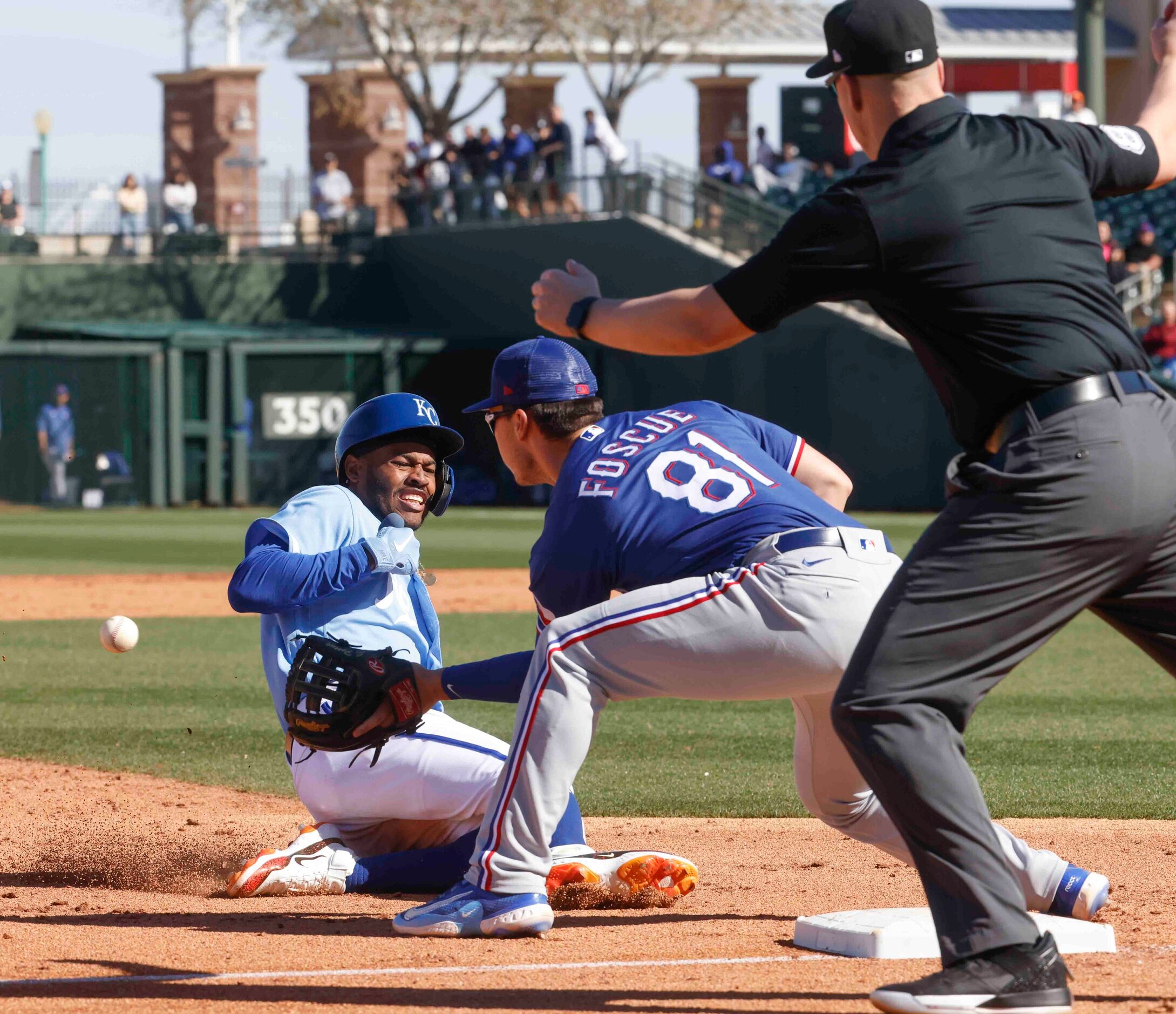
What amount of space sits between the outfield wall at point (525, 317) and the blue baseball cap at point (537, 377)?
806 inches

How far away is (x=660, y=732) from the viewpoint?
845 cm

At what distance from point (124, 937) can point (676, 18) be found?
37342 mm

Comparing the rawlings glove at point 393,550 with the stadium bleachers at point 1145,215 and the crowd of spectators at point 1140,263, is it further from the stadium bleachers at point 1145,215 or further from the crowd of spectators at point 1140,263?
the stadium bleachers at point 1145,215

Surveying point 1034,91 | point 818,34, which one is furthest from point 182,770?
point 818,34

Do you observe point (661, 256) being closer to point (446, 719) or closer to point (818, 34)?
point (818, 34)

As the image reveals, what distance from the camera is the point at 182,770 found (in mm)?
7211

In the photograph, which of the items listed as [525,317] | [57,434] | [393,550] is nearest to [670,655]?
[393,550]

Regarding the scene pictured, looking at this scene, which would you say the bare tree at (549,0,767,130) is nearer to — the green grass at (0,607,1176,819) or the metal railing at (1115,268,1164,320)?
the metal railing at (1115,268,1164,320)

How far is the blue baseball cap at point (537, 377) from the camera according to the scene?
4.30 meters

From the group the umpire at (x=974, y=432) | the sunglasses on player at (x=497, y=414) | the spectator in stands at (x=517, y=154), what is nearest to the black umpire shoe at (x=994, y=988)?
the umpire at (x=974, y=432)

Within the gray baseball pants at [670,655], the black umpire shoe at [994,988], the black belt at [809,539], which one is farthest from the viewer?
the black belt at [809,539]

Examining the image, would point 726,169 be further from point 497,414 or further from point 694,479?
point 694,479

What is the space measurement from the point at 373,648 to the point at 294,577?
0.32m

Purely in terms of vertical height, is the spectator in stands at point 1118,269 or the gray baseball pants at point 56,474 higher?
the spectator in stands at point 1118,269
